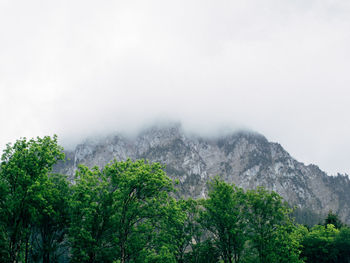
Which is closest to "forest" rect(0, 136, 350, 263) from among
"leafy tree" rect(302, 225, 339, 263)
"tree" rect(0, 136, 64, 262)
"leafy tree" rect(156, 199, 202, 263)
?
"tree" rect(0, 136, 64, 262)

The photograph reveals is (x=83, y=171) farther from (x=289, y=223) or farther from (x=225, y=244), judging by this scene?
(x=289, y=223)

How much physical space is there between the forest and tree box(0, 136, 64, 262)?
0.08 m

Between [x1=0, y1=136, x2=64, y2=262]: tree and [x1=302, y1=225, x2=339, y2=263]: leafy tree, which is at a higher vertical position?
[x1=0, y1=136, x2=64, y2=262]: tree

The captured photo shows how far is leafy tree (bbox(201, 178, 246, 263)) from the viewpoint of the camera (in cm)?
3484

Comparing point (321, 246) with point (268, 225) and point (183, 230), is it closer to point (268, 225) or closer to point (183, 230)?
point (268, 225)

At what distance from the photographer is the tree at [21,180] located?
24.2 meters

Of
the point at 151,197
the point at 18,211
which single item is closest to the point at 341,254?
the point at 151,197

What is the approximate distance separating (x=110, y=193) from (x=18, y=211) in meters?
8.87

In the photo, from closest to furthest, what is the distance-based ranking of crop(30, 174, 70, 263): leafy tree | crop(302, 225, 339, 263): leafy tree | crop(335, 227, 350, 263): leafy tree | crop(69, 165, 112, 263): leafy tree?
crop(69, 165, 112, 263): leafy tree < crop(30, 174, 70, 263): leafy tree < crop(335, 227, 350, 263): leafy tree < crop(302, 225, 339, 263): leafy tree

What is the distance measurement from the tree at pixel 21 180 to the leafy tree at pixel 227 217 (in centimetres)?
2142

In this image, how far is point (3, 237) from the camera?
2734 cm

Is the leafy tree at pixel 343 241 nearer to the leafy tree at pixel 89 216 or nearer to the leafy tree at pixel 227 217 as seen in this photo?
the leafy tree at pixel 227 217

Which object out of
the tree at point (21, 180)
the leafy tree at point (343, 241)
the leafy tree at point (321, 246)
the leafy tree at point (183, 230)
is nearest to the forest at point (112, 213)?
the tree at point (21, 180)

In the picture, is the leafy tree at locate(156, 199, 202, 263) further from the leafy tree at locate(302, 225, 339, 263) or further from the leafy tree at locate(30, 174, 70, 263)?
the leafy tree at locate(302, 225, 339, 263)
